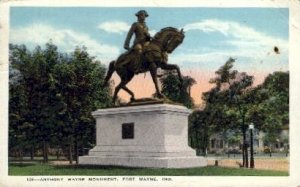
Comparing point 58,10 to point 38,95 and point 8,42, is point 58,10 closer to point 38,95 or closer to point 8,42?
point 8,42

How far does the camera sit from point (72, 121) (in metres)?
14.0

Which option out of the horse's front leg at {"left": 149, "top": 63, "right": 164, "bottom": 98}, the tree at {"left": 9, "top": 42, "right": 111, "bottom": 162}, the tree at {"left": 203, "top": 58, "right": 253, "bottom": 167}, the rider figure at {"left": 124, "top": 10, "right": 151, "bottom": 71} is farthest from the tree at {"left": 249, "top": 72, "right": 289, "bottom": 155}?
the tree at {"left": 9, "top": 42, "right": 111, "bottom": 162}

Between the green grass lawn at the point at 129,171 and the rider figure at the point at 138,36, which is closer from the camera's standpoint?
the green grass lawn at the point at 129,171

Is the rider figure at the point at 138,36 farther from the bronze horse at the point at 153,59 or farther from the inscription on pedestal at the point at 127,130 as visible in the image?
the inscription on pedestal at the point at 127,130

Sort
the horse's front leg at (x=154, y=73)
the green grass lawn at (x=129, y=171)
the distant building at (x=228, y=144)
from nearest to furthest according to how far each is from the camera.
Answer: the green grass lawn at (x=129, y=171) → the horse's front leg at (x=154, y=73) → the distant building at (x=228, y=144)

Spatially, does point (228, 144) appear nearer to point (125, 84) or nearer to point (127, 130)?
point (125, 84)

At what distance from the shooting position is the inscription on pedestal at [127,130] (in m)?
11.4

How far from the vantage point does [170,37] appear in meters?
11.1

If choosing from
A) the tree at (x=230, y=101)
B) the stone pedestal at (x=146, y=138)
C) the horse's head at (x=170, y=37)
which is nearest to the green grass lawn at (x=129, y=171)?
the stone pedestal at (x=146, y=138)

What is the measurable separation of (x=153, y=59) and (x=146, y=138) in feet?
4.51

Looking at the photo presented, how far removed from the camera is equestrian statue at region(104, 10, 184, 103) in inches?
436

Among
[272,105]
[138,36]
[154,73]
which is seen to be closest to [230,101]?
[272,105]

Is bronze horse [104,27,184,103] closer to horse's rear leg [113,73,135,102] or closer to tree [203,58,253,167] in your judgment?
horse's rear leg [113,73,135,102]
